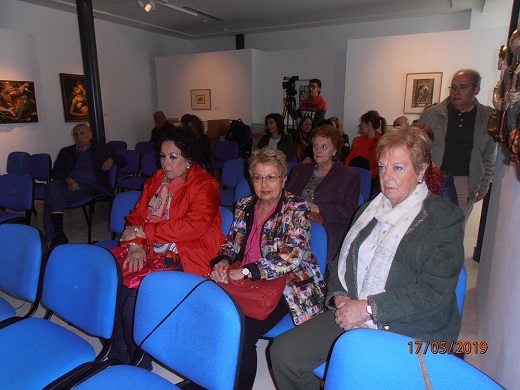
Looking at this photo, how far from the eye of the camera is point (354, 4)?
6.78 meters

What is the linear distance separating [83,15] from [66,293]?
221 inches

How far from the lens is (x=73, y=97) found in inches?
287

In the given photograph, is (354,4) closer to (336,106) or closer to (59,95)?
(336,106)

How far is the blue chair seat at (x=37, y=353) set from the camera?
140 centimetres

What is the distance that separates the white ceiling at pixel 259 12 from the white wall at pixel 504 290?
568 centimetres

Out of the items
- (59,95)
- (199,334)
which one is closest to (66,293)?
(199,334)

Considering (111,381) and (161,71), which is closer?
(111,381)

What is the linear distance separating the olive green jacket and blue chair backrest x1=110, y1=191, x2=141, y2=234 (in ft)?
6.75

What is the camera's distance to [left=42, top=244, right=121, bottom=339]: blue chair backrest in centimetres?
158

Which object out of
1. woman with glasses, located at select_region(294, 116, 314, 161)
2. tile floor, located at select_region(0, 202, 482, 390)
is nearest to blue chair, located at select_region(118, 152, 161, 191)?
tile floor, located at select_region(0, 202, 482, 390)

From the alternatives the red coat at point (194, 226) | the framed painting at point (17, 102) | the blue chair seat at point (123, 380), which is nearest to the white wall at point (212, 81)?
the framed painting at point (17, 102)

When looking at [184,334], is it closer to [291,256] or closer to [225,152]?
[291,256]

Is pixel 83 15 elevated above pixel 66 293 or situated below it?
above

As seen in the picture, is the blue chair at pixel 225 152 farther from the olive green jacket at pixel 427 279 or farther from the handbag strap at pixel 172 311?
the olive green jacket at pixel 427 279
